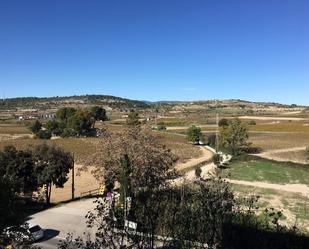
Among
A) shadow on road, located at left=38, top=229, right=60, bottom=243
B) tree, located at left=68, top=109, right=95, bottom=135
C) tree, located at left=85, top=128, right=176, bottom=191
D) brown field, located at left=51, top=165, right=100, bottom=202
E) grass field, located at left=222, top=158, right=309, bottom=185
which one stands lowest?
brown field, located at left=51, top=165, right=100, bottom=202

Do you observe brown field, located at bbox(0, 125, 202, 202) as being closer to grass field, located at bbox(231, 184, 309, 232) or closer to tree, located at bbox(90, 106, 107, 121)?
grass field, located at bbox(231, 184, 309, 232)

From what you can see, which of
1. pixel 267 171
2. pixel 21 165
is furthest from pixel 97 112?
pixel 21 165

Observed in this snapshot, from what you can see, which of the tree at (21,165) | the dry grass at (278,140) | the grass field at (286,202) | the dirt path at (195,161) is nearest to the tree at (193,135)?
the dry grass at (278,140)

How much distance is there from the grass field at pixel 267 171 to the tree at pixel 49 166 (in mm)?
16615

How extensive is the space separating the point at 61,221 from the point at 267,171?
114 ft

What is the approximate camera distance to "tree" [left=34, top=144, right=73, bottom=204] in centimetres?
3538

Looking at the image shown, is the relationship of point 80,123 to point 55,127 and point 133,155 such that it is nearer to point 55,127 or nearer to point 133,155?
point 55,127

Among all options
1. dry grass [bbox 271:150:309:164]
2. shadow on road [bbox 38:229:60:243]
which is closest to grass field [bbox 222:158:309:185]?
dry grass [bbox 271:150:309:164]

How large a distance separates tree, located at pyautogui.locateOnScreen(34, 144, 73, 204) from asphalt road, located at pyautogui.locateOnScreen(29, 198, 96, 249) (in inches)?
91.9

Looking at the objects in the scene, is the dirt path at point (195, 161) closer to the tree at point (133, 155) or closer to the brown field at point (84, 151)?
the brown field at point (84, 151)

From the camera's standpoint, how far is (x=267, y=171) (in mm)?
57781

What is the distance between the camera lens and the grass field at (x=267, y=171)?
5097cm

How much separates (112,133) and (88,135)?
3635 inches

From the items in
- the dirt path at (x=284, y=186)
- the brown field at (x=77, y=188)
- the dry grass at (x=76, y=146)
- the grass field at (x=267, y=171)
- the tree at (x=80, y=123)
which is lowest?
the dry grass at (x=76, y=146)
